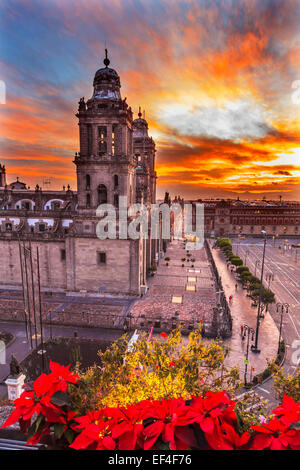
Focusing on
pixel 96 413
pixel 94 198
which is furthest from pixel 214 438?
pixel 94 198

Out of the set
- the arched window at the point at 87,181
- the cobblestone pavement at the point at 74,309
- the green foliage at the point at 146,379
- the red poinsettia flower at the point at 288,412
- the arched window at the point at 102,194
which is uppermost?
the arched window at the point at 87,181

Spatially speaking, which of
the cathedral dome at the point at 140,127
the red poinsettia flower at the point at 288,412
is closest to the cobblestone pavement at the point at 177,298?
the red poinsettia flower at the point at 288,412

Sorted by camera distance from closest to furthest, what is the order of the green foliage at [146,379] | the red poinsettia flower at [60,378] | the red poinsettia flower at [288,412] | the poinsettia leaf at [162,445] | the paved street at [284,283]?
the poinsettia leaf at [162,445]
the red poinsettia flower at [288,412]
the red poinsettia flower at [60,378]
the green foliage at [146,379]
the paved street at [284,283]

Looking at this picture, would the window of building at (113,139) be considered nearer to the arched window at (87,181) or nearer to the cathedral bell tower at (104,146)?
the cathedral bell tower at (104,146)

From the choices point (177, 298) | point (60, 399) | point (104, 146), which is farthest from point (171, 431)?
point (104, 146)

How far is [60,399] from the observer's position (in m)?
3.78

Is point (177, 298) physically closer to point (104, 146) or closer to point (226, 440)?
point (104, 146)

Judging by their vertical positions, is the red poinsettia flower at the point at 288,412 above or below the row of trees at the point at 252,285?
above

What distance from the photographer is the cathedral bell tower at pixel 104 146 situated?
1430 inches

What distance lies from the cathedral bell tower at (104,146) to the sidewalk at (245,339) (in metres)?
20.8

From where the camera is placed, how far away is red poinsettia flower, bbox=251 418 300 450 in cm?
317

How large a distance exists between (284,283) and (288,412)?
171ft

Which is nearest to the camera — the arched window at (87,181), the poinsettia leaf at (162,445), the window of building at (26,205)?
the poinsettia leaf at (162,445)

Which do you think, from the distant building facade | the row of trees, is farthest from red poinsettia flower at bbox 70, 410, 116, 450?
the distant building facade
